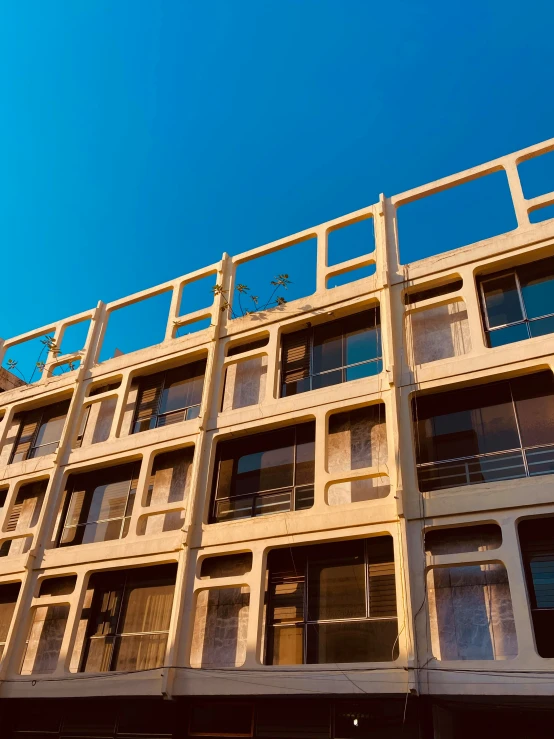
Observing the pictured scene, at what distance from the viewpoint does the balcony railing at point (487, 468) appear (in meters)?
11.3

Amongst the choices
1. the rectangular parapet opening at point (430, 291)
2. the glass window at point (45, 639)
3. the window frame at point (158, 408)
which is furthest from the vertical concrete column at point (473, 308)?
the glass window at point (45, 639)

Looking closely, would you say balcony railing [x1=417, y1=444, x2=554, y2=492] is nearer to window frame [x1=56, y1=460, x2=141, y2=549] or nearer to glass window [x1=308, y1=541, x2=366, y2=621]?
glass window [x1=308, y1=541, x2=366, y2=621]

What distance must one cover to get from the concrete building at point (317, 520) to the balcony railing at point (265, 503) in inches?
2.6

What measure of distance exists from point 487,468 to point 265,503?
4987mm

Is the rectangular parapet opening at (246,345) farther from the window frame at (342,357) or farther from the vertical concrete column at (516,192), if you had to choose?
the vertical concrete column at (516,192)

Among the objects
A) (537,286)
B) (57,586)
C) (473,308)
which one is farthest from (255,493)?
(537,286)

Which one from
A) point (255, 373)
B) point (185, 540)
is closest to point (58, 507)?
point (185, 540)

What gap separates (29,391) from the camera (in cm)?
1972

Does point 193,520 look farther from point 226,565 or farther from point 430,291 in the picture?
point 430,291

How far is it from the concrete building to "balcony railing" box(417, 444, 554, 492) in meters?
0.04

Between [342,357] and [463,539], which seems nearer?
[463,539]

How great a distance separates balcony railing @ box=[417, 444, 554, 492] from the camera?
37.1ft

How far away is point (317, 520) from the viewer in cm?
1224

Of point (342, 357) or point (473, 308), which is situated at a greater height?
point (342, 357)
